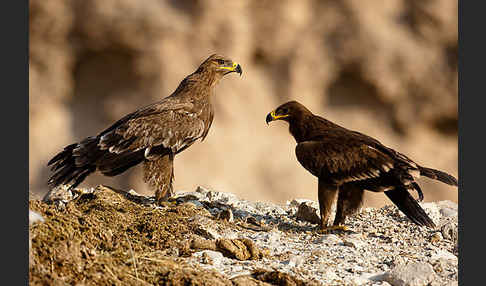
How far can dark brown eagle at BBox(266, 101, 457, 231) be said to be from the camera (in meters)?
6.06

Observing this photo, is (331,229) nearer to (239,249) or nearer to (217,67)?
(239,249)

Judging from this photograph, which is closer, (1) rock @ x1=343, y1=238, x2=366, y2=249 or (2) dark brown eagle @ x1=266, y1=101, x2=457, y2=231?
(1) rock @ x1=343, y1=238, x2=366, y2=249

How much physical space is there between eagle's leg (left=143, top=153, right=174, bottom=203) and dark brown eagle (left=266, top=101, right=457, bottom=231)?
164 cm

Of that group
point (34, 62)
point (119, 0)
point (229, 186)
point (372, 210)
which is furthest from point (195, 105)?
point (34, 62)

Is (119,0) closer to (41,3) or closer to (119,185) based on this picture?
(41,3)

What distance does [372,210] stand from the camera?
7.44 metres

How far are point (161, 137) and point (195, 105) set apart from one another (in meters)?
0.68

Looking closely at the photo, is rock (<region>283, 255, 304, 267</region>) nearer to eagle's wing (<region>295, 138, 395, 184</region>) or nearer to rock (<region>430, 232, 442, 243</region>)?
eagle's wing (<region>295, 138, 395, 184</region>)

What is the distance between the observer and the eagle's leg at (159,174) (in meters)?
6.98

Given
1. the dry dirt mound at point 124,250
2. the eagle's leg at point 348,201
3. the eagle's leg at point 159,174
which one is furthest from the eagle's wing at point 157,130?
the eagle's leg at point 348,201

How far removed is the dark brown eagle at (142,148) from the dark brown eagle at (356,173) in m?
1.53

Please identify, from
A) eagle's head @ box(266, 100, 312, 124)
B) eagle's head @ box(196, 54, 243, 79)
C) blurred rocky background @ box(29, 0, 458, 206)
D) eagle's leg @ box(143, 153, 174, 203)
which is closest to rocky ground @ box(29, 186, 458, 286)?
eagle's leg @ box(143, 153, 174, 203)

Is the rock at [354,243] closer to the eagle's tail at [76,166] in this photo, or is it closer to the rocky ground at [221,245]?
the rocky ground at [221,245]

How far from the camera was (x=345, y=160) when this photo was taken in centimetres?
616
